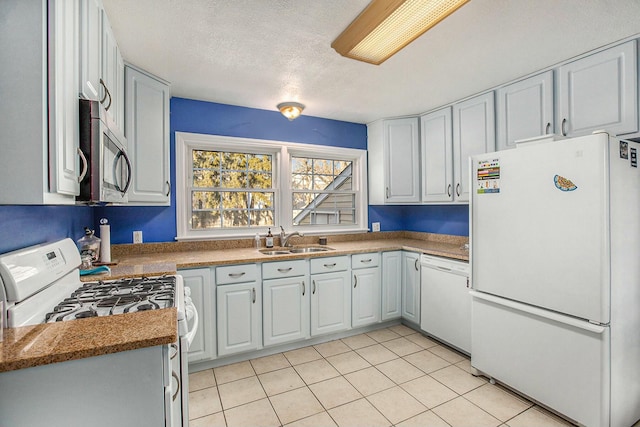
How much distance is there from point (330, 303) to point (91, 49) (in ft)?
8.19

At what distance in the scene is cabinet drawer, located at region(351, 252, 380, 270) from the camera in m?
3.00

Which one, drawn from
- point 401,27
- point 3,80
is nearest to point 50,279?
point 3,80

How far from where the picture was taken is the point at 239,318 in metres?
2.48

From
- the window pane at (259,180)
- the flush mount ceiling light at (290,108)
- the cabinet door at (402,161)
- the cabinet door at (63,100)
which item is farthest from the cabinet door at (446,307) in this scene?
the cabinet door at (63,100)

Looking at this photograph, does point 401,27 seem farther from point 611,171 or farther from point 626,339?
point 626,339

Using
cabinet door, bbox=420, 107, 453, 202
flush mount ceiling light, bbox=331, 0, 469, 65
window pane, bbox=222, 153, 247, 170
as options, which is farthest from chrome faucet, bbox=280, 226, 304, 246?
flush mount ceiling light, bbox=331, 0, 469, 65

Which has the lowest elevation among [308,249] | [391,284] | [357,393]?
[357,393]

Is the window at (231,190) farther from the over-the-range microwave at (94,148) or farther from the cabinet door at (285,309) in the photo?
the over-the-range microwave at (94,148)

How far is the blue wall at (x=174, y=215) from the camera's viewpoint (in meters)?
1.61

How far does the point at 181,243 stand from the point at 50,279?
1562mm

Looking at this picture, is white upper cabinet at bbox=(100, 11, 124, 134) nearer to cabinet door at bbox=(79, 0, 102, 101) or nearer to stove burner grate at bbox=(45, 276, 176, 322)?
cabinet door at bbox=(79, 0, 102, 101)

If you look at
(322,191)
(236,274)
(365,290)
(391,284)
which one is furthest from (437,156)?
(236,274)

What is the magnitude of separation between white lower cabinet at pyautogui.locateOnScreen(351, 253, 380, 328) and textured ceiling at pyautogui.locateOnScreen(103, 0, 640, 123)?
1.62 m

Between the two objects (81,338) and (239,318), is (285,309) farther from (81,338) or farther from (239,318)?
(81,338)
